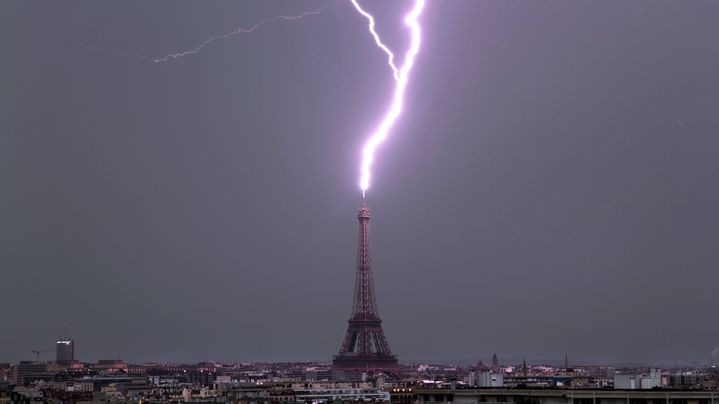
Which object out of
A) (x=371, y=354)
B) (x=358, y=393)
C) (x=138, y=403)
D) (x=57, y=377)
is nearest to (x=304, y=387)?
(x=358, y=393)

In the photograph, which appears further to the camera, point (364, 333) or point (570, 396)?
point (364, 333)

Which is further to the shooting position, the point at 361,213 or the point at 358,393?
the point at 361,213

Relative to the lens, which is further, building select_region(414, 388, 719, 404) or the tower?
the tower

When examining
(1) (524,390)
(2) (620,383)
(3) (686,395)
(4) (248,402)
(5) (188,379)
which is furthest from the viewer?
(5) (188,379)

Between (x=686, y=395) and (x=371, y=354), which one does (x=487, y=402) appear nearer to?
(x=686, y=395)

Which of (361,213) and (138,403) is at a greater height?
(361,213)

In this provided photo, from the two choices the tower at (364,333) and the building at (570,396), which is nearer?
the building at (570,396)

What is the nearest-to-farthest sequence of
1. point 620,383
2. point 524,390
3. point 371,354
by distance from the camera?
1. point 524,390
2. point 620,383
3. point 371,354
